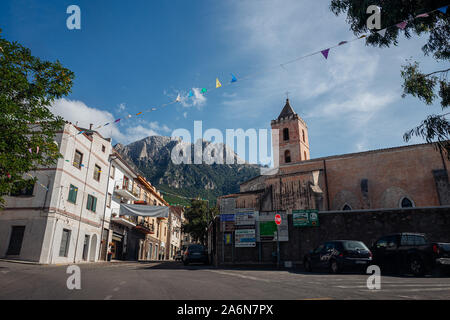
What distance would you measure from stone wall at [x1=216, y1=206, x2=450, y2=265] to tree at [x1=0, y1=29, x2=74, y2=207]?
1223 cm

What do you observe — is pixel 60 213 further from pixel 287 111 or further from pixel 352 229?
pixel 287 111

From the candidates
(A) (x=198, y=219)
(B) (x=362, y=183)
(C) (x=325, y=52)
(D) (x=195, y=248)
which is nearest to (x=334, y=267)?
(C) (x=325, y=52)

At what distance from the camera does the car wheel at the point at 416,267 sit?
1080 centimetres

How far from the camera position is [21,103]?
12.7m

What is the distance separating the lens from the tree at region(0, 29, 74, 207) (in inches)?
466

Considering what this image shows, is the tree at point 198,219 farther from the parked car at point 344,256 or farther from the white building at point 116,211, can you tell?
the parked car at point 344,256

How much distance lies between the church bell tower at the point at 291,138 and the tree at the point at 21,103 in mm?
32683

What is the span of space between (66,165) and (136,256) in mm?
17686

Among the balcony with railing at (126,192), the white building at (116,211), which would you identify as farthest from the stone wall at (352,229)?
the balcony with railing at (126,192)

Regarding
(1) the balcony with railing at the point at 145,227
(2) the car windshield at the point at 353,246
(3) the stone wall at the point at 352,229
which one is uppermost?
(1) the balcony with railing at the point at 145,227

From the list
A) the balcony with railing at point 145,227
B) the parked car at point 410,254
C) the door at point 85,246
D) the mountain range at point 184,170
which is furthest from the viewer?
the mountain range at point 184,170

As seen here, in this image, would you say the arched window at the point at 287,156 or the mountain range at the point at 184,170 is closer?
the arched window at the point at 287,156
